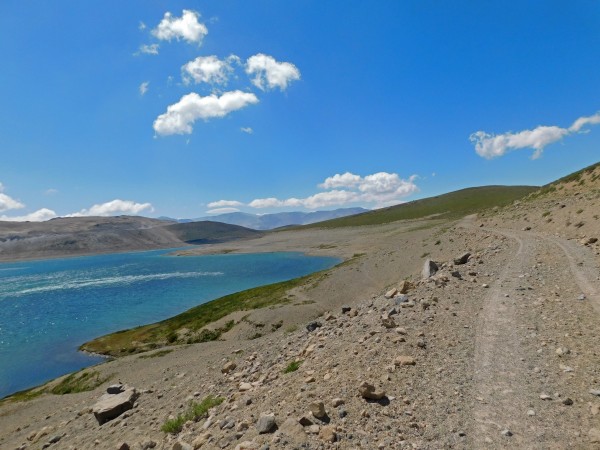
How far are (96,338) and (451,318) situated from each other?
54260 mm

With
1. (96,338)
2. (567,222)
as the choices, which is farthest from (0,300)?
(567,222)

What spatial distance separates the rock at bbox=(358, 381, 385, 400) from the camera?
31.2ft

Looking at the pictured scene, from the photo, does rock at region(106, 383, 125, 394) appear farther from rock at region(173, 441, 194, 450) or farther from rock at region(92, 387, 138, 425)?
rock at region(173, 441, 194, 450)

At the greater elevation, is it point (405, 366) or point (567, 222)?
point (567, 222)

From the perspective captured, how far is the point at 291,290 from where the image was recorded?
57688mm

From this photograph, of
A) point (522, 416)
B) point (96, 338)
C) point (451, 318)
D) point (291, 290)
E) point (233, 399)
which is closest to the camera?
point (522, 416)

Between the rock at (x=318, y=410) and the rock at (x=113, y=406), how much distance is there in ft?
50.0

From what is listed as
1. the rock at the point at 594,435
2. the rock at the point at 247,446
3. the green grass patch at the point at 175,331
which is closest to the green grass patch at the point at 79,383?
the green grass patch at the point at 175,331

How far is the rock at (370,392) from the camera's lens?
9.52m

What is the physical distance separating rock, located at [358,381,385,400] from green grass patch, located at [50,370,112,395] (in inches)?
1207

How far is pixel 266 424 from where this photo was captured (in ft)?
30.7

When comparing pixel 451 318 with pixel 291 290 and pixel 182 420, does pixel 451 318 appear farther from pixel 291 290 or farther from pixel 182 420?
pixel 291 290

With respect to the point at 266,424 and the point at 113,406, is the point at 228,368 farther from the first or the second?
the point at 266,424

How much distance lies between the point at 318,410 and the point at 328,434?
2.76ft
